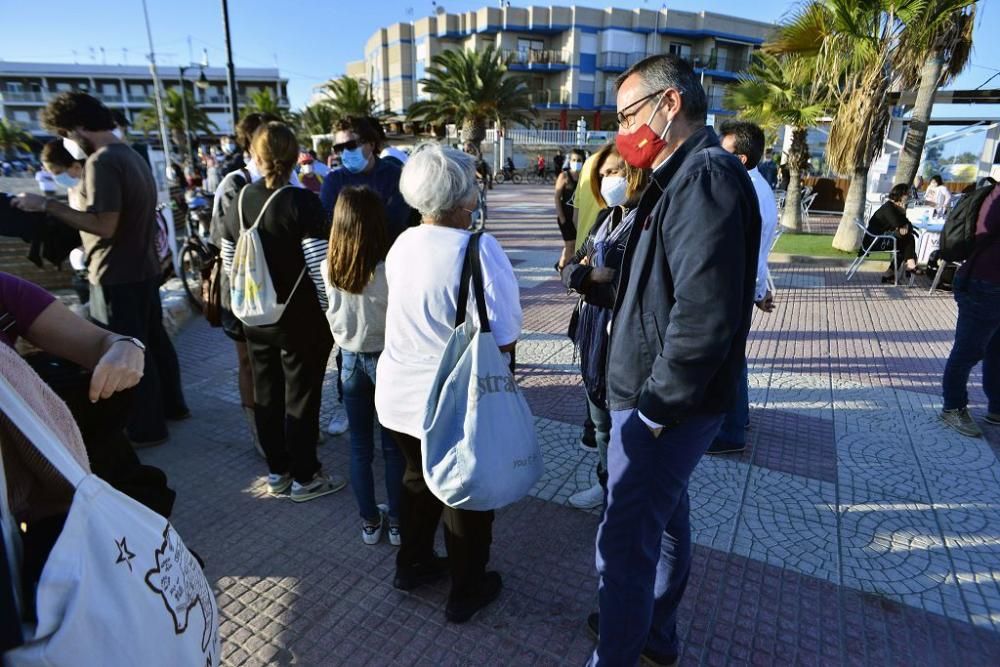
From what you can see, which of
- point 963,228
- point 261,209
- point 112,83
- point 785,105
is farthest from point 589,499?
point 112,83

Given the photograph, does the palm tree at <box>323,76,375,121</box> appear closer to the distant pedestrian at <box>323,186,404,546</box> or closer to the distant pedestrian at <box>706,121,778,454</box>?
the distant pedestrian at <box>706,121,778,454</box>

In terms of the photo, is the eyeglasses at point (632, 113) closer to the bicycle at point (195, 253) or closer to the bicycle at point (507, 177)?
the bicycle at point (195, 253)

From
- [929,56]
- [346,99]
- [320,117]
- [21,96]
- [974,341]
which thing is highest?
[21,96]

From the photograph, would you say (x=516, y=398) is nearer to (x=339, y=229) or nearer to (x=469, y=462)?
(x=469, y=462)

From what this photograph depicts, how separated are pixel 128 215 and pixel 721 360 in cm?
351

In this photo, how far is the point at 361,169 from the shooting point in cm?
426

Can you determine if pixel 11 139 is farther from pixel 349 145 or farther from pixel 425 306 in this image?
pixel 425 306

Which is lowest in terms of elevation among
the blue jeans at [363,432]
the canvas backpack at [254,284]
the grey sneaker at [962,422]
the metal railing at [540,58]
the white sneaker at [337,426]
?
the white sneaker at [337,426]

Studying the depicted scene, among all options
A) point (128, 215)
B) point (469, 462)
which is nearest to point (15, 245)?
point (128, 215)

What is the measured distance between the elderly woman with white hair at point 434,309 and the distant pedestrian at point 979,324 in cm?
355

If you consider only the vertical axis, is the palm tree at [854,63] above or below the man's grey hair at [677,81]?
above

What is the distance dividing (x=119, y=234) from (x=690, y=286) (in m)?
3.44

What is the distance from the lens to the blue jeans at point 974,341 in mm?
3779

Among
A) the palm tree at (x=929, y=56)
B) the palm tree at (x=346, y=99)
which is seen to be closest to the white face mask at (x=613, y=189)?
the palm tree at (x=929, y=56)
